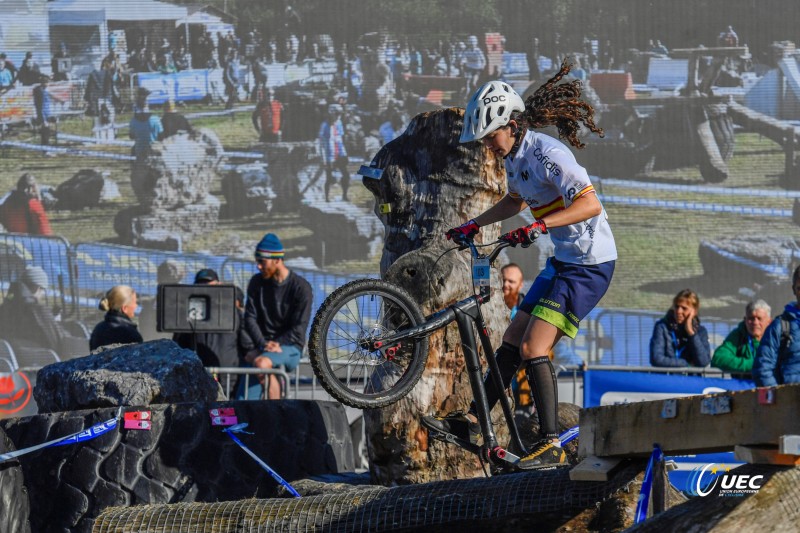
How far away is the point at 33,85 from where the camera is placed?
13383 mm

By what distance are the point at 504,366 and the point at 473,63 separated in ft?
25.4

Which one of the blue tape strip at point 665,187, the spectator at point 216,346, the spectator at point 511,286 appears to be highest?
the blue tape strip at point 665,187

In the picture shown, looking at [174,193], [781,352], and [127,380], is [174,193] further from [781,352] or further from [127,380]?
[781,352]

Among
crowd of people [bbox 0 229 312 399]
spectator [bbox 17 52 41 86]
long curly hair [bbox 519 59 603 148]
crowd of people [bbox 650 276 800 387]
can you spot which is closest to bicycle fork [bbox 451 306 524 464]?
long curly hair [bbox 519 59 603 148]

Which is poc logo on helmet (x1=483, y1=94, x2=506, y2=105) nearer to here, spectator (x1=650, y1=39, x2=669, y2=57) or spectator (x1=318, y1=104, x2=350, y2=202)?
spectator (x1=318, y1=104, x2=350, y2=202)

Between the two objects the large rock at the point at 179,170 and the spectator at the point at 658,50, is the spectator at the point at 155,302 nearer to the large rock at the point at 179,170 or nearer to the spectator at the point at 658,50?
the large rock at the point at 179,170

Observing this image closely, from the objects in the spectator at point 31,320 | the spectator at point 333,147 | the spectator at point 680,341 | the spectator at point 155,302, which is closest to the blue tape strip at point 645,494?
the spectator at point 680,341

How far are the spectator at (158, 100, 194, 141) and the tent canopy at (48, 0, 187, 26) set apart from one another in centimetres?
103

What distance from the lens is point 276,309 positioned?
391 inches

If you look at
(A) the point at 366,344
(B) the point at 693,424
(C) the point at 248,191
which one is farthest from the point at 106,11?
(B) the point at 693,424

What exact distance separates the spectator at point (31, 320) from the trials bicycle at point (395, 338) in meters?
6.96

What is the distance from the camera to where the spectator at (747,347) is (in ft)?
33.3

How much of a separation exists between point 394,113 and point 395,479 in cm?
712

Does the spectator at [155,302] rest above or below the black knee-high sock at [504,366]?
below
